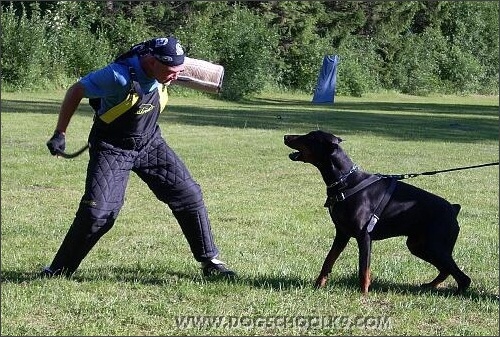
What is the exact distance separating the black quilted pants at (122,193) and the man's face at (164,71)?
538 mm

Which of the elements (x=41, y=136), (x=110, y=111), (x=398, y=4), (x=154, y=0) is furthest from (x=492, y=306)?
(x=398, y=4)

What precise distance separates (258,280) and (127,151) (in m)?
1.30

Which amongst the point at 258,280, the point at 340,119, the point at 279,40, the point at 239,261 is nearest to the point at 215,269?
the point at 258,280

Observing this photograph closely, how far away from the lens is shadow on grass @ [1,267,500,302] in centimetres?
563

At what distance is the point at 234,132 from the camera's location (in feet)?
62.0

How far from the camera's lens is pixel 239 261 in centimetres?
667

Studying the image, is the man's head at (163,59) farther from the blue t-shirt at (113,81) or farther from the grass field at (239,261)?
the grass field at (239,261)

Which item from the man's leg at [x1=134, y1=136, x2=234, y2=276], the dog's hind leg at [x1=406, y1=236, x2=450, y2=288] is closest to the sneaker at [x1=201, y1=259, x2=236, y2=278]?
the man's leg at [x1=134, y1=136, x2=234, y2=276]

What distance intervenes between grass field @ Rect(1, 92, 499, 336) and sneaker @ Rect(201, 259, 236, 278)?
0.09 metres

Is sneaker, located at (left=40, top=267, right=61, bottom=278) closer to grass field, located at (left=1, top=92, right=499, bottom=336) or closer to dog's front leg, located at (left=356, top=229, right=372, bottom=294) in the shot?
grass field, located at (left=1, top=92, right=499, bottom=336)

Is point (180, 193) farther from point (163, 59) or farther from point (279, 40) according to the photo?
point (279, 40)

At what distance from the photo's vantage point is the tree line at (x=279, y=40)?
3328 cm

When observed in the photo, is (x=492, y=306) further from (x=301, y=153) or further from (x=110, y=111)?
(x=110, y=111)

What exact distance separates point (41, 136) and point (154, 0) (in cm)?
2054
